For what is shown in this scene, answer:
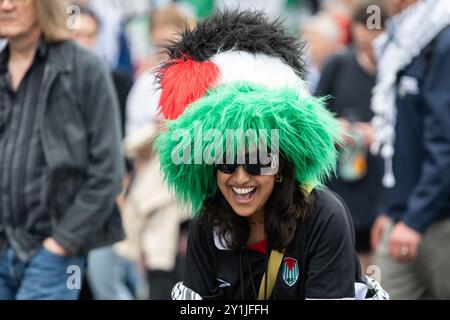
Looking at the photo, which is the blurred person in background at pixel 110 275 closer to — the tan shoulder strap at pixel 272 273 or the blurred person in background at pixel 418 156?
the blurred person in background at pixel 418 156

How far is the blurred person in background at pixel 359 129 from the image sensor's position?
718cm

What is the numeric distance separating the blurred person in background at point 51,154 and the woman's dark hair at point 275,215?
139 centimetres

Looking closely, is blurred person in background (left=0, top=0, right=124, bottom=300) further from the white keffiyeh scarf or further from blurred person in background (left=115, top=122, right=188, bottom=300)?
blurred person in background (left=115, top=122, right=188, bottom=300)

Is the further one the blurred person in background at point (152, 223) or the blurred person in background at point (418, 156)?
the blurred person in background at point (152, 223)

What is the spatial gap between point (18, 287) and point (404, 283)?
2.02 m

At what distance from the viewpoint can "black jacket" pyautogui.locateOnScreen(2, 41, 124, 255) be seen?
17.0 feet

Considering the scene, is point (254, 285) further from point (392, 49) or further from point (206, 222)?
point (392, 49)

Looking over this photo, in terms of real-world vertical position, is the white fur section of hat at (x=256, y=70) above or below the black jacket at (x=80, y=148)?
above

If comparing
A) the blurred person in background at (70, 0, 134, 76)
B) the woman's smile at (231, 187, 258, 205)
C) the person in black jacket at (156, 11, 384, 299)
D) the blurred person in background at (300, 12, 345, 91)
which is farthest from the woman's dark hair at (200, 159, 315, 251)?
the blurred person in background at (70, 0, 134, 76)

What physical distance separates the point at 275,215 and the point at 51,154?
1645 mm

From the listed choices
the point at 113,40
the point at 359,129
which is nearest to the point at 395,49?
the point at 359,129

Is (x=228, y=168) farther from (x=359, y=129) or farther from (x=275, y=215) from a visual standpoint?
(x=359, y=129)

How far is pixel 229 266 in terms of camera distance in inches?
155

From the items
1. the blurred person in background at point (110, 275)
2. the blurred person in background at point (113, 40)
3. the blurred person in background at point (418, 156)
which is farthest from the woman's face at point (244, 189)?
the blurred person in background at point (113, 40)
